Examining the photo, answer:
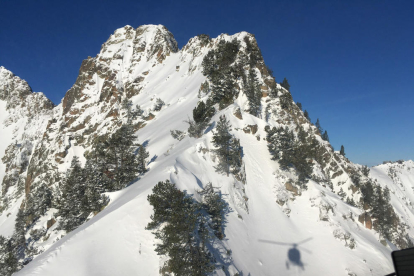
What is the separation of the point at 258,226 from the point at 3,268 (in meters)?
38.3

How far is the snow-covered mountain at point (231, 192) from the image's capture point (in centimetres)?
1625

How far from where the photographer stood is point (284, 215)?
96.7ft

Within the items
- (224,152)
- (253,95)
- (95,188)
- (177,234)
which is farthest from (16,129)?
(177,234)

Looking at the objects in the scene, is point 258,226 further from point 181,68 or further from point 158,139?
point 181,68

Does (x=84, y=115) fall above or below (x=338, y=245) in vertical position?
above

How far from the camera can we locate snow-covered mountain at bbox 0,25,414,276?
1625 centimetres

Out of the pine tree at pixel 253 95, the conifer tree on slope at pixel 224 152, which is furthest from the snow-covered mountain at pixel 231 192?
the conifer tree on slope at pixel 224 152

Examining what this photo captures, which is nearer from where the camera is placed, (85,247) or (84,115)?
(85,247)

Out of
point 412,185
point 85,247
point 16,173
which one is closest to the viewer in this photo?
point 85,247

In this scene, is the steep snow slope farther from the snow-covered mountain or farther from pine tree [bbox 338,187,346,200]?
pine tree [bbox 338,187,346,200]

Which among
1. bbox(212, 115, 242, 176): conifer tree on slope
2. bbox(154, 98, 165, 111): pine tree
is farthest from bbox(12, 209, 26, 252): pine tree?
bbox(212, 115, 242, 176): conifer tree on slope

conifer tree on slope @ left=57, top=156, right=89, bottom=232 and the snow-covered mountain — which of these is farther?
conifer tree on slope @ left=57, top=156, right=89, bottom=232

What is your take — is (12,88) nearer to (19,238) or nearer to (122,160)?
(19,238)

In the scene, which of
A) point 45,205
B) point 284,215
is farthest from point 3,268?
point 284,215
